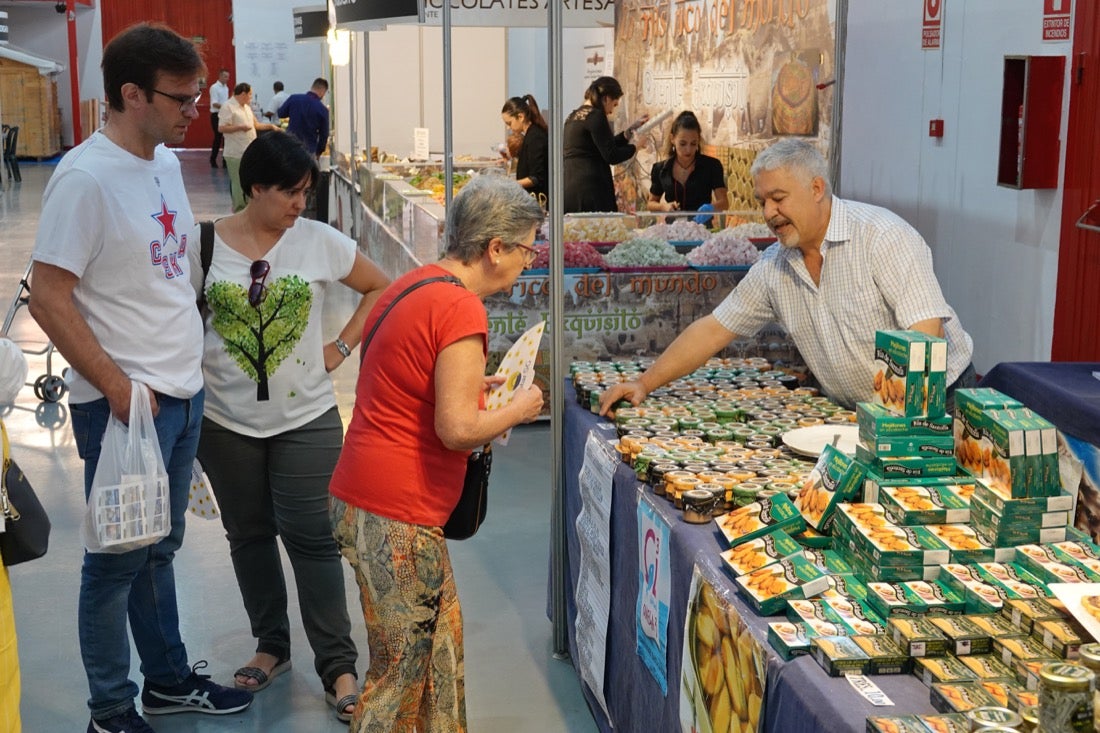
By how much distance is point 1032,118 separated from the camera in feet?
15.6

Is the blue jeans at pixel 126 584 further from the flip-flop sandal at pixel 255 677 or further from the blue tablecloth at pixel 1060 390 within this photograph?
the blue tablecloth at pixel 1060 390

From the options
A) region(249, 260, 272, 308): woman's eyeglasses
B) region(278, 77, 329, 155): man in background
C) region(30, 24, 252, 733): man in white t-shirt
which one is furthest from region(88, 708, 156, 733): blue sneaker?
region(278, 77, 329, 155): man in background

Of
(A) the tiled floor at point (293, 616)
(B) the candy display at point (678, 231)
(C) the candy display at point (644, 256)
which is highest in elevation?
(B) the candy display at point (678, 231)

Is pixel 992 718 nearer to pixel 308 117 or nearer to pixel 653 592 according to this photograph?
pixel 653 592

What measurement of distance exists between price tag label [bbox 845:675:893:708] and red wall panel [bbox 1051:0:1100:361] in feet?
9.66

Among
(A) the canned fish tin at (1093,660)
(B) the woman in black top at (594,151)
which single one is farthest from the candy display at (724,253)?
(A) the canned fish tin at (1093,660)

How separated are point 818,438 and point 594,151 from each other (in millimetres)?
5671

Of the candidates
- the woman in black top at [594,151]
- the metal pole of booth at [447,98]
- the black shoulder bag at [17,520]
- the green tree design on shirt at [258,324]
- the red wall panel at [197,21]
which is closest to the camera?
the black shoulder bag at [17,520]

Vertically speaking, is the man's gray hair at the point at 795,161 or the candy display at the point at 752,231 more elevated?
the man's gray hair at the point at 795,161

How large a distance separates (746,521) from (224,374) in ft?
5.66

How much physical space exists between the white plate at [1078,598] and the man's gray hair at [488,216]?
1.36 m

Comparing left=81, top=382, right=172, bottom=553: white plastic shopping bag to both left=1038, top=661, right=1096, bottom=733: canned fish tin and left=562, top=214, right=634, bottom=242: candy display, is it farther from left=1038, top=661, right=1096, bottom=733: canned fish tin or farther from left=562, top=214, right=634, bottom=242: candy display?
left=562, top=214, right=634, bottom=242: candy display

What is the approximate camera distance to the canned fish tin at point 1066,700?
5.17ft

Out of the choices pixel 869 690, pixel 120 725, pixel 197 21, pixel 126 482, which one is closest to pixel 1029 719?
pixel 869 690
